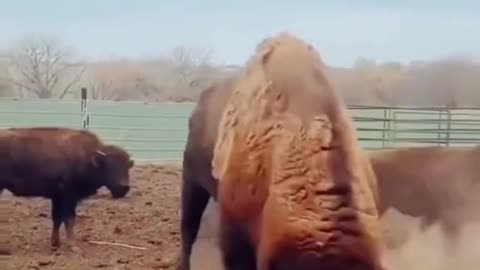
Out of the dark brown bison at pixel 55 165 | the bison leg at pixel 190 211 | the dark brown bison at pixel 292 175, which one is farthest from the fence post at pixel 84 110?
the dark brown bison at pixel 292 175

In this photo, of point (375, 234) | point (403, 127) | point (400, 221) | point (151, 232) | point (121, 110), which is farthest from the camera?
point (121, 110)

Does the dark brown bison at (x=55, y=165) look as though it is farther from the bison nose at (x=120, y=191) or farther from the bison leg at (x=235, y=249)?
the bison leg at (x=235, y=249)

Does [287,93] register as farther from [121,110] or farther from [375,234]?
[121,110]

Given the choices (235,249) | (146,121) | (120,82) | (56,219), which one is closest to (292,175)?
(235,249)

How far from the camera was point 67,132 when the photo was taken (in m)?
9.56

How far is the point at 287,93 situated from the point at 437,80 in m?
4.86

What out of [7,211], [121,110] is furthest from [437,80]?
[121,110]

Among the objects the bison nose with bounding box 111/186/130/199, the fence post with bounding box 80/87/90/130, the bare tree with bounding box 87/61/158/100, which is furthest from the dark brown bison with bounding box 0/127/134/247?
the fence post with bounding box 80/87/90/130

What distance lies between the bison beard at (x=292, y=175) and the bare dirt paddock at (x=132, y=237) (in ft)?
2.60

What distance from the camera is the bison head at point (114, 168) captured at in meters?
9.59

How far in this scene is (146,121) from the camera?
594 inches

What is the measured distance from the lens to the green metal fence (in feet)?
46.8

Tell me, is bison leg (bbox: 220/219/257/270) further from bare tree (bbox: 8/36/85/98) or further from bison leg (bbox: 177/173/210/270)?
bare tree (bbox: 8/36/85/98)

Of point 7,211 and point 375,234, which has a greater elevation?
point 375,234
